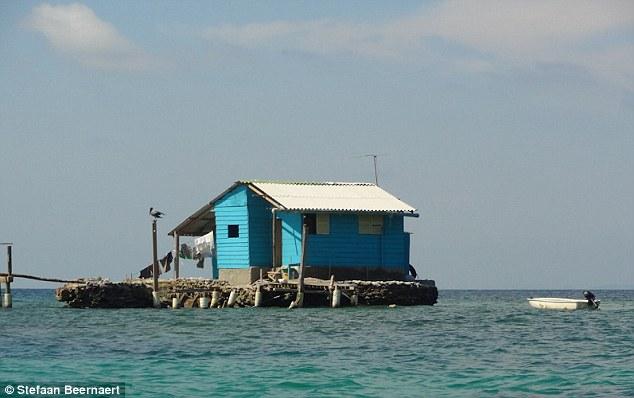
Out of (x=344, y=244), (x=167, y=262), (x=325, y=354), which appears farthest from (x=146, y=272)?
(x=325, y=354)

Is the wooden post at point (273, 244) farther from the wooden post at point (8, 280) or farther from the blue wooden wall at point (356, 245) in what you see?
the wooden post at point (8, 280)

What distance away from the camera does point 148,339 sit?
31625 mm

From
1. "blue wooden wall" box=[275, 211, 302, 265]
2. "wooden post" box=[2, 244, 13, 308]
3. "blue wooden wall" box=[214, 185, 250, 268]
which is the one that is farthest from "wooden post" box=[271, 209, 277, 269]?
"wooden post" box=[2, 244, 13, 308]

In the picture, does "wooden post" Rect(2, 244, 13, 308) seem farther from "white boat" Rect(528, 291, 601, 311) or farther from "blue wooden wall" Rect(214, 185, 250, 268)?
"white boat" Rect(528, 291, 601, 311)

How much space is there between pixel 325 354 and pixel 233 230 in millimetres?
22270

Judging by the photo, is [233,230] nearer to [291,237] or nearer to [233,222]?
[233,222]

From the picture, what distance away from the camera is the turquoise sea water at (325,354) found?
74.4 feet

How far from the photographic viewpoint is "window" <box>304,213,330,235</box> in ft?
155

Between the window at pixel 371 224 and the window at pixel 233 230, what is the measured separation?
5346 millimetres

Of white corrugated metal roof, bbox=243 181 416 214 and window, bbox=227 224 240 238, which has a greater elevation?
white corrugated metal roof, bbox=243 181 416 214

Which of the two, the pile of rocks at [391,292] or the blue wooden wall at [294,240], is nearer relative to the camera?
the pile of rocks at [391,292]

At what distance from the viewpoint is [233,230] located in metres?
50.0

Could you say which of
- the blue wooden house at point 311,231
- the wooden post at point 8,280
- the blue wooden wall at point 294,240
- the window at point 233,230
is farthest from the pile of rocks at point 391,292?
the wooden post at point 8,280

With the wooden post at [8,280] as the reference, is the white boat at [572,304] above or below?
below
